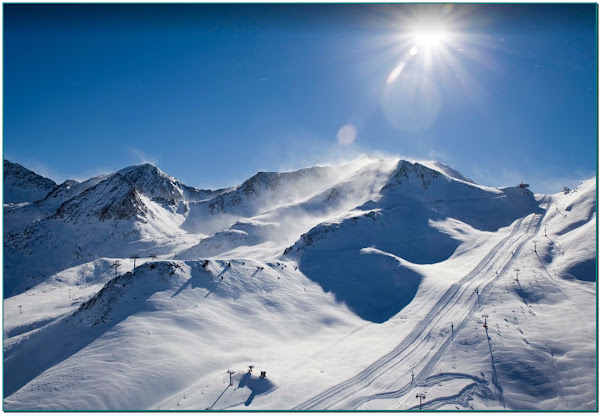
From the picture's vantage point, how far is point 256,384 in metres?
25.6

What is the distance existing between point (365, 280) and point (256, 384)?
1248 inches

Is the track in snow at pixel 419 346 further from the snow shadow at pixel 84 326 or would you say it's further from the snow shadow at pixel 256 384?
the snow shadow at pixel 84 326

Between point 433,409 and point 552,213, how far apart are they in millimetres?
78149

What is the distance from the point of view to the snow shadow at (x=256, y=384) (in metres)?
24.9

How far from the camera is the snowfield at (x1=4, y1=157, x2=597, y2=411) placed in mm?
24797

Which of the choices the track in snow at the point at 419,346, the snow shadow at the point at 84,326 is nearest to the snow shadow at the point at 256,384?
the track in snow at the point at 419,346

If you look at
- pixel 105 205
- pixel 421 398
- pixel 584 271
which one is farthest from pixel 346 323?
pixel 105 205

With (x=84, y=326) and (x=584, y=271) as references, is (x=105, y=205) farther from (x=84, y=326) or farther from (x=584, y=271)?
(x=584, y=271)

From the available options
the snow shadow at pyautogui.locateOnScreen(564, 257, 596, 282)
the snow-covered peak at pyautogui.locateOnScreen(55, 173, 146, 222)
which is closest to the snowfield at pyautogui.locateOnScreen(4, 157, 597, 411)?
the snow shadow at pyautogui.locateOnScreen(564, 257, 596, 282)

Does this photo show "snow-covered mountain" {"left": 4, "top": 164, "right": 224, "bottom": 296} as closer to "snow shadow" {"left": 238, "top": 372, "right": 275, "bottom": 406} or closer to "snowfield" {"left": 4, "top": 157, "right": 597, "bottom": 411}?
"snowfield" {"left": 4, "top": 157, "right": 597, "bottom": 411}

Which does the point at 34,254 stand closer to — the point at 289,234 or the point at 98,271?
the point at 98,271

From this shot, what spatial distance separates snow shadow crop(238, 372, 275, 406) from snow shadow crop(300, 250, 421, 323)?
20340mm

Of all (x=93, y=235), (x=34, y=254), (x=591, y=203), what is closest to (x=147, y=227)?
(x=93, y=235)

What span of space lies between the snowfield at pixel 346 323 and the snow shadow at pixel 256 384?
106 millimetres
